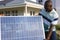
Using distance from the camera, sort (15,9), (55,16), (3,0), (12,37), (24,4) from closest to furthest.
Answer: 1. (12,37)
2. (55,16)
3. (24,4)
4. (15,9)
5. (3,0)

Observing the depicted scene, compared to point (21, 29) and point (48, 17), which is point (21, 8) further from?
point (21, 29)

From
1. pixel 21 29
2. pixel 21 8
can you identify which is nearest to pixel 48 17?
pixel 21 29

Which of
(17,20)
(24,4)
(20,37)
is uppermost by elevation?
(24,4)

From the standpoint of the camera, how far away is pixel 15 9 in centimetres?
2623

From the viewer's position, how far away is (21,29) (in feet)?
16.8

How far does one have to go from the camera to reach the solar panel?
5.08 metres

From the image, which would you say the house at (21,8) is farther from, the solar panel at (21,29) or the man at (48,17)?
the solar panel at (21,29)

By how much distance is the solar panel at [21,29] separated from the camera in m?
5.08

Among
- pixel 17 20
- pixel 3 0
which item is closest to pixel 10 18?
pixel 17 20

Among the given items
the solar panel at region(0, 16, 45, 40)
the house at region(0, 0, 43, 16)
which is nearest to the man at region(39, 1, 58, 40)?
the solar panel at region(0, 16, 45, 40)

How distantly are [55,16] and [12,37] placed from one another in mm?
1255

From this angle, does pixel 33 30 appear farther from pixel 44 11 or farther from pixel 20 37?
pixel 44 11

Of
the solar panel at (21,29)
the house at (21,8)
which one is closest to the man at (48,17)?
the solar panel at (21,29)

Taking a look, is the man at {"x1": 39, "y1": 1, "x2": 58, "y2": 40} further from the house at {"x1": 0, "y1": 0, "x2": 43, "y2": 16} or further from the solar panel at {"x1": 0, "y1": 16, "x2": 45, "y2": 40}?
the house at {"x1": 0, "y1": 0, "x2": 43, "y2": 16}
